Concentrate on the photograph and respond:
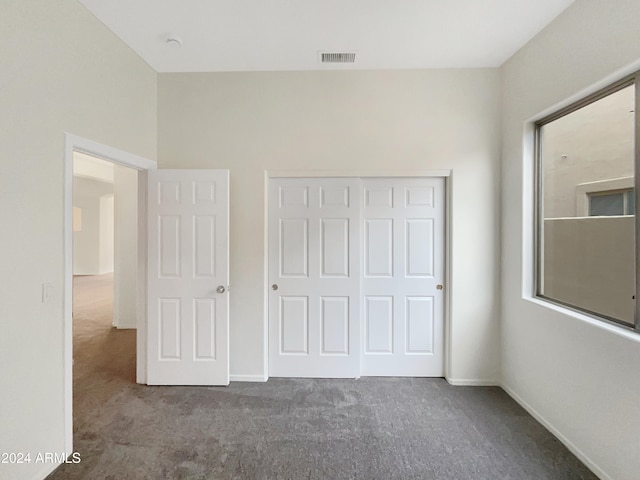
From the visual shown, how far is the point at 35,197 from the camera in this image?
5.23ft

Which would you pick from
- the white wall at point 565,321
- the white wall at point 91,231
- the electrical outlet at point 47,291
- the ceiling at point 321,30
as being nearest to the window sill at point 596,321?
the white wall at point 565,321

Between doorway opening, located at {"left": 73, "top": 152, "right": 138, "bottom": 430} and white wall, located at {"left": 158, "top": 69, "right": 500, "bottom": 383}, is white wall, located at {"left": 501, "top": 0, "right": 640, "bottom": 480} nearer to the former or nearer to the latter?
white wall, located at {"left": 158, "top": 69, "right": 500, "bottom": 383}

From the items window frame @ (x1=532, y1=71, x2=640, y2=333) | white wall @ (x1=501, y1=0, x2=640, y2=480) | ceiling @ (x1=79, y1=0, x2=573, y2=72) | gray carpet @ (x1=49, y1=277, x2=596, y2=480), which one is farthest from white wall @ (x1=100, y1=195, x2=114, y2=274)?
window frame @ (x1=532, y1=71, x2=640, y2=333)

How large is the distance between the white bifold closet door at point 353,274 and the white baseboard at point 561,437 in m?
0.62

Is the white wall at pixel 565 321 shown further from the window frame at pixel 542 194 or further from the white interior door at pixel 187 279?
the white interior door at pixel 187 279

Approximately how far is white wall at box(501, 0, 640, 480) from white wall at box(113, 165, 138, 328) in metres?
4.93

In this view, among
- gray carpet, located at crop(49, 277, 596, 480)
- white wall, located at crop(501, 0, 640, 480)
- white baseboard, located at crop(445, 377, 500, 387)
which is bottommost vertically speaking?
gray carpet, located at crop(49, 277, 596, 480)

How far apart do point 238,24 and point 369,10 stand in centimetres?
98

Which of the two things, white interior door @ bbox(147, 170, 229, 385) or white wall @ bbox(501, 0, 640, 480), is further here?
white interior door @ bbox(147, 170, 229, 385)

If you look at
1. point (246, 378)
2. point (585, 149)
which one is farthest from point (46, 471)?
point (585, 149)

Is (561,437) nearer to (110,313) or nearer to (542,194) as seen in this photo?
(542,194)

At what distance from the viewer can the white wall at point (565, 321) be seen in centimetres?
154

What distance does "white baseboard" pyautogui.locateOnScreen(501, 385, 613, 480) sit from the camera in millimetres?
1659

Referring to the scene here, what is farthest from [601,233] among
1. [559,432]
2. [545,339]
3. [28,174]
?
[28,174]
